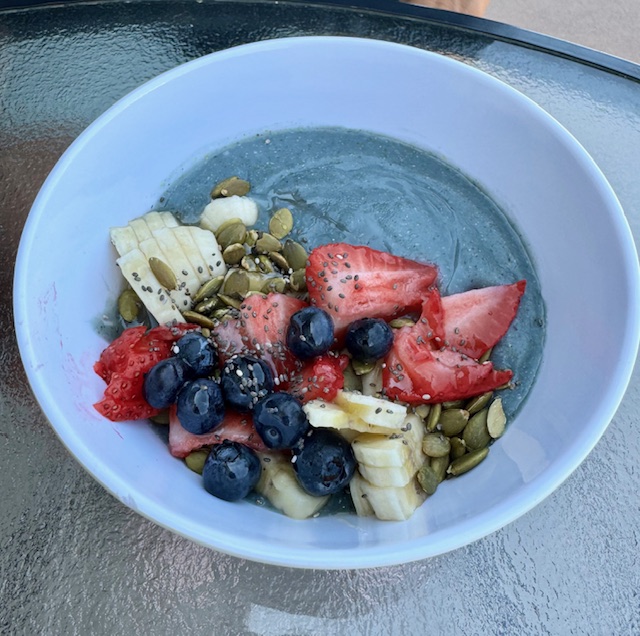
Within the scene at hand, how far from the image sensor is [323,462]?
0.68m

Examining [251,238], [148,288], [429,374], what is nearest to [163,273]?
[148,288]

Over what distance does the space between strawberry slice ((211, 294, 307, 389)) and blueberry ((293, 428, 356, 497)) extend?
0.10 m

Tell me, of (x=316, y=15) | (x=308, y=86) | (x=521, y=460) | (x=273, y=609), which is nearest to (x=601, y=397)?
(x=521, y=460)

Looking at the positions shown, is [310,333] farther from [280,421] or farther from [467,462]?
[467,462]

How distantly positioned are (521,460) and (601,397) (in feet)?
0.35

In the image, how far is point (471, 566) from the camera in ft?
2.42

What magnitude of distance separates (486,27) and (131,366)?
75cm

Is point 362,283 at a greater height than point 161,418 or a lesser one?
greater

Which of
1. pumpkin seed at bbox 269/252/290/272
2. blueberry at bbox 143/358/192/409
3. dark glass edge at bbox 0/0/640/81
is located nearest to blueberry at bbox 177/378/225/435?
blueberry at bbox 143/358/192/409

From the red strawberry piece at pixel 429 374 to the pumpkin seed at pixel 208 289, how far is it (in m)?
0.24

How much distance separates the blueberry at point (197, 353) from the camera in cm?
74

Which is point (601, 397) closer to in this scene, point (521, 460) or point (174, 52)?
point (521, 460)

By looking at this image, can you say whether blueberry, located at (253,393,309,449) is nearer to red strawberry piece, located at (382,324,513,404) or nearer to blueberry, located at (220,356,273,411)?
blueberry, located at (220,356,273,411)

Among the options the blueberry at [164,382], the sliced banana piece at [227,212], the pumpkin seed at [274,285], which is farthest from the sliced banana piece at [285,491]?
the sliced banana piece at [227,212]
